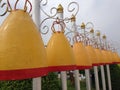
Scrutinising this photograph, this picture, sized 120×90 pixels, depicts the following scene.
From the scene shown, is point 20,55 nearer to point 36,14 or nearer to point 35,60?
point 35,60

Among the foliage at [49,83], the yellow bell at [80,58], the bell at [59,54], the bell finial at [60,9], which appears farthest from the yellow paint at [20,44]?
the foliage at [49,83]

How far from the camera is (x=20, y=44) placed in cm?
197

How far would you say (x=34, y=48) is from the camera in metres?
2.07

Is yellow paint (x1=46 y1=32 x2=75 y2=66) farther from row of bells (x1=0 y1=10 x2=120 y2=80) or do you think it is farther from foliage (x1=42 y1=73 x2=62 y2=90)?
foliage (x1=42 y1=73 x2=62 y2=90)

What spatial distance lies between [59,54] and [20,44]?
0.91 metres

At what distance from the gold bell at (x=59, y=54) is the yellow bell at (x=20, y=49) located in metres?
0.59

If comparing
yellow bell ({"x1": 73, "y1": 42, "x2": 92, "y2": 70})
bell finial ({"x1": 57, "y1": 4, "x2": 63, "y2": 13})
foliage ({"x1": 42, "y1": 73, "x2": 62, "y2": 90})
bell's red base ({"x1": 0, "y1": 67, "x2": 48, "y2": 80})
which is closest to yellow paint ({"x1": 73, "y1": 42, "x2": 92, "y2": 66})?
yellow bell ({"x1": 73, "y1": 42, "x2": 92, "y2": 70})

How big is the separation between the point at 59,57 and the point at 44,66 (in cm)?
64

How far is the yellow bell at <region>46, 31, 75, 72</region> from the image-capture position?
9.04 feet

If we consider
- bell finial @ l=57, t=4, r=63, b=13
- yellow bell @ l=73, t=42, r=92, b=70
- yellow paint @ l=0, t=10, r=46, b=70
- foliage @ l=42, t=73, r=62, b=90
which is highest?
bell finial @ l=57, t=4, r=63, b=13

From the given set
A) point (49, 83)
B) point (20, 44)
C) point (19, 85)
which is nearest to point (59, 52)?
point (20, 44)

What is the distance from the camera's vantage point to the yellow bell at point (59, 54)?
2.76 metres

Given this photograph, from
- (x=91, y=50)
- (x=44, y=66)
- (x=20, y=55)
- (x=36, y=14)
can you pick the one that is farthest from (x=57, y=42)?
(x=91, y=50)

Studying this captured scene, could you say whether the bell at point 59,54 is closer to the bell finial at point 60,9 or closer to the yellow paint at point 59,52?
the yellow paint at point 59,52
